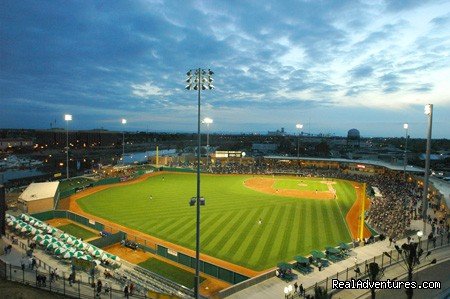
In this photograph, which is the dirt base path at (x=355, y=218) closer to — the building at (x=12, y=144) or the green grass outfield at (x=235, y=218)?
the green grass outfield at (x=235, y=218)

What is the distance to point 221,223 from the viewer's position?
3048 centimetres

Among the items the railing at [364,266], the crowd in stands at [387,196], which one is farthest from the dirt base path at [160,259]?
the crowd in stands at [387,196]

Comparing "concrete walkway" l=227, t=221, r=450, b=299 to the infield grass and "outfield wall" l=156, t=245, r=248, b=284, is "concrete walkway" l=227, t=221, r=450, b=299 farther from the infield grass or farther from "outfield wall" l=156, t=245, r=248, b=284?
the infield grass

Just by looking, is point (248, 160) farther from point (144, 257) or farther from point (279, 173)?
point (144, 257)

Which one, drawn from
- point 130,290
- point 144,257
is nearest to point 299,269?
point 130,290

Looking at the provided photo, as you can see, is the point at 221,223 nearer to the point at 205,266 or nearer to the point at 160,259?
the point at 160,259

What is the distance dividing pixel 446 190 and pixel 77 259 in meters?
38.4

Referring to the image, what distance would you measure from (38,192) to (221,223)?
21311mm

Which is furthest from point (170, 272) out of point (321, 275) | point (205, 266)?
point (321, 275)

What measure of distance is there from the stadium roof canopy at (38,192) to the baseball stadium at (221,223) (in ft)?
1.05

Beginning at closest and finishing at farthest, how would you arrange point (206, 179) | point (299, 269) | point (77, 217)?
1. point (299, 269)
2. point (77, 217)
3. point (206, 179)

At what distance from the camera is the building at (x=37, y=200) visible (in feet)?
105

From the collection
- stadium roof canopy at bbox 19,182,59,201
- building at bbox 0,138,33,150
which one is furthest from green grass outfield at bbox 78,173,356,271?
building at bbox 0,138,33,150

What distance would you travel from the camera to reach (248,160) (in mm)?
77812
